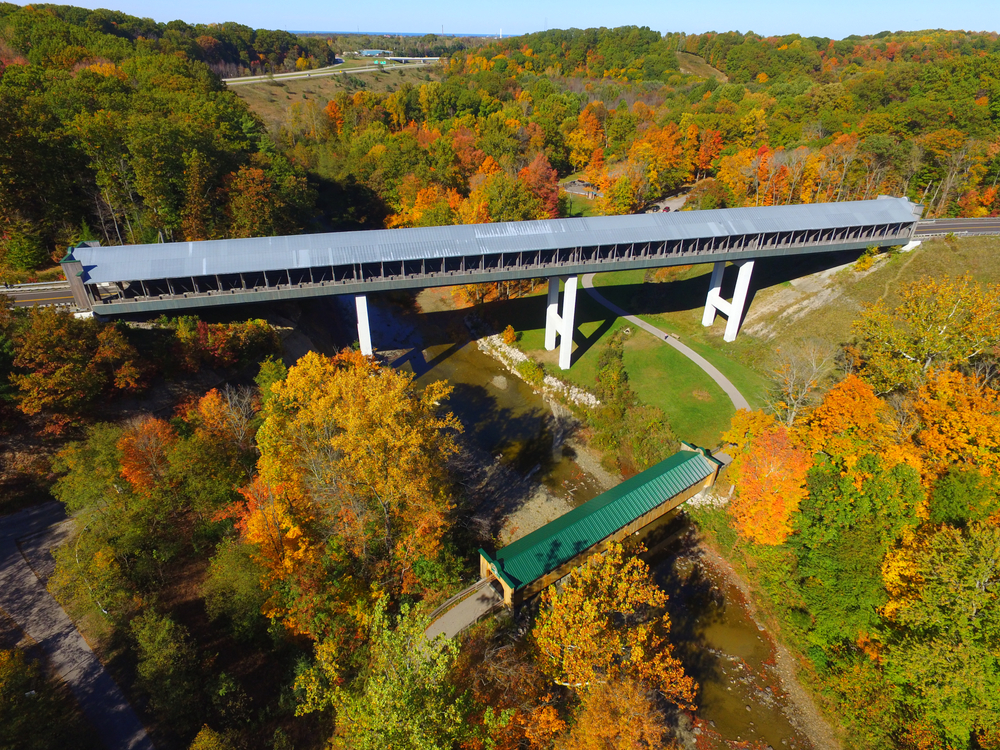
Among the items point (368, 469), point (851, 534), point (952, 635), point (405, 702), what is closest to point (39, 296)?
point (368, 469)

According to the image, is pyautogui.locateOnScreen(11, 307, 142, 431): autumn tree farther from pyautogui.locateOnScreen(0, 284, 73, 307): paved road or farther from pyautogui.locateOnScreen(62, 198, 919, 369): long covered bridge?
pyautogui.locateOnScreen(0, 284, 73, 307): paved road

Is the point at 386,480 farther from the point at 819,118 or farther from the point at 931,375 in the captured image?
the point at 819,118

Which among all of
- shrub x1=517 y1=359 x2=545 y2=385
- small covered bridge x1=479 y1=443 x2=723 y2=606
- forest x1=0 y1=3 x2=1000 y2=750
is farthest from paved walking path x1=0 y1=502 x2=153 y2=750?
shrub x1=517 y1=359 x2=545 y2=385

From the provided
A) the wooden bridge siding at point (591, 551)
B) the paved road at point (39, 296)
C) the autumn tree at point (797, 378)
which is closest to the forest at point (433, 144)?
the paved road at point (39, 296)

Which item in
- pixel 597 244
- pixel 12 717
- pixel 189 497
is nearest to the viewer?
pixel 12 717

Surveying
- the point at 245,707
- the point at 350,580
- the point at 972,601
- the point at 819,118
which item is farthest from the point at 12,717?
the point at 819,118

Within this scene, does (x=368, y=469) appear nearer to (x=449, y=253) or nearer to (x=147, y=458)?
(x=147, y=458)
